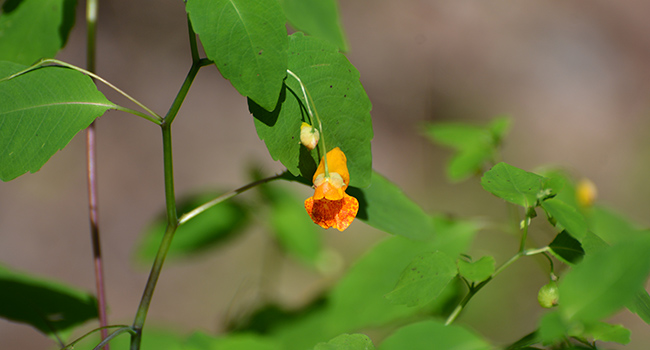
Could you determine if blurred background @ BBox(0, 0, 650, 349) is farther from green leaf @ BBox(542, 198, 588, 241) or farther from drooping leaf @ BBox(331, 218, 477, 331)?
green leaf @ BBox(542, 198, 588, 241)

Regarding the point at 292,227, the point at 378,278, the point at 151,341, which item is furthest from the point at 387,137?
the point at 151,341

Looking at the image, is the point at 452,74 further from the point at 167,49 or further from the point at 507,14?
the point at 167,49

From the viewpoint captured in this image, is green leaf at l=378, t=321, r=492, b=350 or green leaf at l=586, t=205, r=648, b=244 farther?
green leaf at l=586, t=205, r=648, b=244

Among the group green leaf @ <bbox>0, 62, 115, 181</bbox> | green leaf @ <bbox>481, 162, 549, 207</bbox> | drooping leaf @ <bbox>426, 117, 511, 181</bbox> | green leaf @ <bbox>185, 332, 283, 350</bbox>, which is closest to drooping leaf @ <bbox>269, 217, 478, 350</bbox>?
drooping leaf @ <bbox>426, 117, 511, 181</bbox>

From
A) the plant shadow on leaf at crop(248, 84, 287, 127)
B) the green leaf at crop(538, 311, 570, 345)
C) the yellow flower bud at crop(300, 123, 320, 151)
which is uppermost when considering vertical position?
the plant shadow on leaf at crop(248, 84, 287, 127)

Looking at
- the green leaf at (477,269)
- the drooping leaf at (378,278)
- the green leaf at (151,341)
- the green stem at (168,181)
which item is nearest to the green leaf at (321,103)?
the green stem at (168,181)

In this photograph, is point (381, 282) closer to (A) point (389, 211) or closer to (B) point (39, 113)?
(A) point (389, 211)

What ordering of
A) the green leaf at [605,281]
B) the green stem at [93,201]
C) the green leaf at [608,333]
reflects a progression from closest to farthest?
the green leaf at [605,281] → the green leaf at [608,333] → the green stem at [93,201]

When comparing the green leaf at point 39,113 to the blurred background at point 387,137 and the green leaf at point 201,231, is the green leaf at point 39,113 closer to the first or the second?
the green leaf at point 201,231
